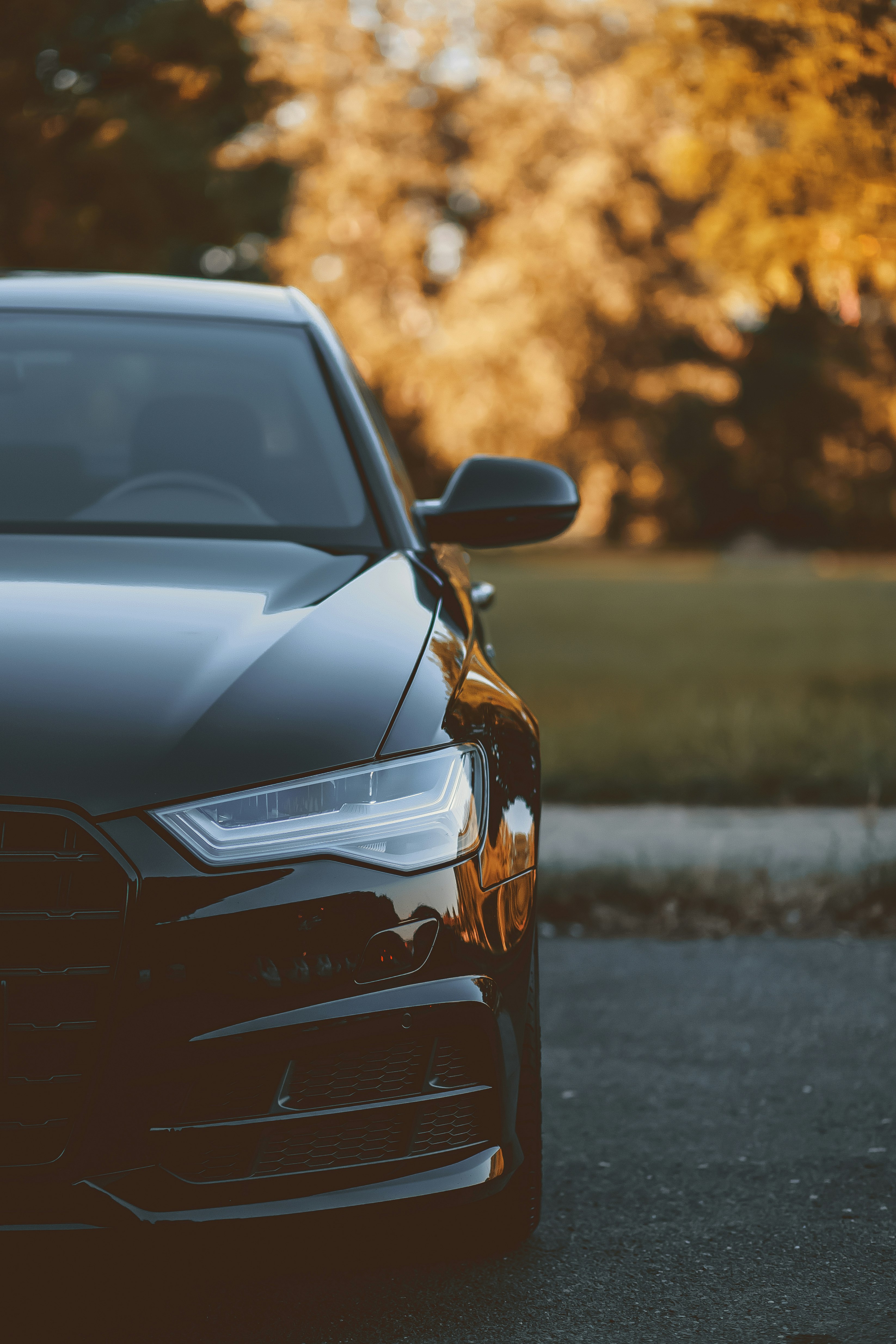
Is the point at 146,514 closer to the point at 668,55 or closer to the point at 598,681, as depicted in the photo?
the point at 668,55

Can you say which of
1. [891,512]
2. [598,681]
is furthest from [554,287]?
[598,681]

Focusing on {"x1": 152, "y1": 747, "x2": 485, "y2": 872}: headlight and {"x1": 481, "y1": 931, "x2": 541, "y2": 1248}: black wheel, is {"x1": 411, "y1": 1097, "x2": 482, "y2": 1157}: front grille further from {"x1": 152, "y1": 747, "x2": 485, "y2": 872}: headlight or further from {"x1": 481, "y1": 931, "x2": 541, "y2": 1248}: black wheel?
{"x1": 152, "y1": 747, "x2": 485, "y2": 872}: headlight

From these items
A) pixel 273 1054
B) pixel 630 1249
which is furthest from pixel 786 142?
pixel 273 1054

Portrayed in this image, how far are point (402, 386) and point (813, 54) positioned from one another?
28865 millimetres

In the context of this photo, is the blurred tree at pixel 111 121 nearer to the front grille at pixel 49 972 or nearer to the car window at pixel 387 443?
the car window at pixel 387 443

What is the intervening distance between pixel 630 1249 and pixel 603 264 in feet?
106

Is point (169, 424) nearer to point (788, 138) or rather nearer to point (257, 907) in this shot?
point (257, 907)

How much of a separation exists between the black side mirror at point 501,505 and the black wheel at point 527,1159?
1206mm

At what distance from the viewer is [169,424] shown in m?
3.57

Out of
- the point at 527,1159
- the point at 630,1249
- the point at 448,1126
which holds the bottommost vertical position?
the point at 630,1249

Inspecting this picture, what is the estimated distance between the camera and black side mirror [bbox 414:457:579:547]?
3.35 m

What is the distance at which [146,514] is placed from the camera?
323 cm

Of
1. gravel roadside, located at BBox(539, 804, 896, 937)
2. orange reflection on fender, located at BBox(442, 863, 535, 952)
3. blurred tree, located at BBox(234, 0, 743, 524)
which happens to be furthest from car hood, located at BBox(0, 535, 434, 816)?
blurred tree, located at BBox(234, 0, 743, 524)

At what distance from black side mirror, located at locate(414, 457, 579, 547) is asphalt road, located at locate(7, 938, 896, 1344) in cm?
124
